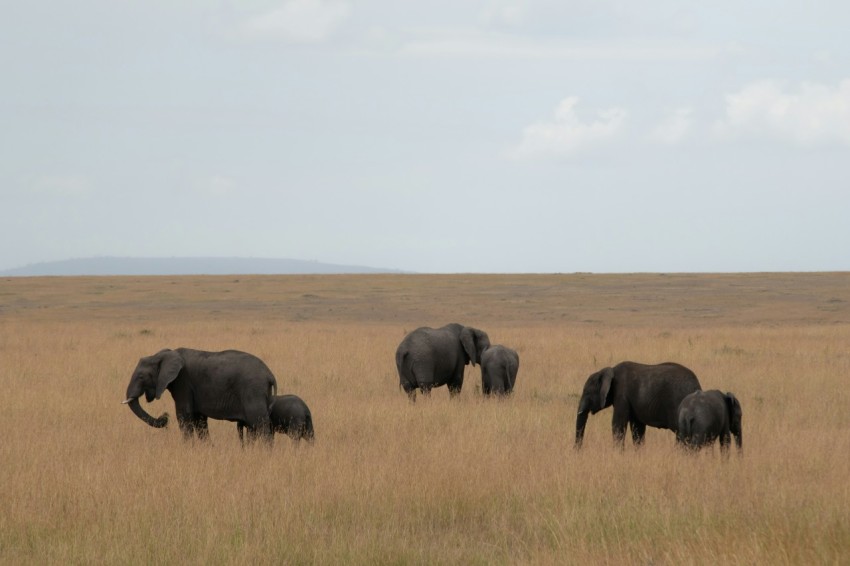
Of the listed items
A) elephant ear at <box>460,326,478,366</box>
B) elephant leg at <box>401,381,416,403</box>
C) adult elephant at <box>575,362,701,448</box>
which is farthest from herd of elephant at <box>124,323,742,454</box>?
elephant ear at <box>460,326,478,366</box>

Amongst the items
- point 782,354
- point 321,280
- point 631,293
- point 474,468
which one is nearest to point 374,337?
point 782,354

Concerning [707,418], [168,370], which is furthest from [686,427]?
[168,370]

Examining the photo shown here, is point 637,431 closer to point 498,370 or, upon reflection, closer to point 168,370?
point 498,370

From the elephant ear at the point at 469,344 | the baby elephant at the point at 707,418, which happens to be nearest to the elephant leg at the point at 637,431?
the baby elephant at the point at 707,418

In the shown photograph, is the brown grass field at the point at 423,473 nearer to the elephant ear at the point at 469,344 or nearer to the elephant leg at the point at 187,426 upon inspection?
the elephant leg at the point at 187,426

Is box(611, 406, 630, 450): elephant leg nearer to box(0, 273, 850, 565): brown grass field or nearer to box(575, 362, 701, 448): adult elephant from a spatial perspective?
box(575, 362, 701, 448): adult elephant

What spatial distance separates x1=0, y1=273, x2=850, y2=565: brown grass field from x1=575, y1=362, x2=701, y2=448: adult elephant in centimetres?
35

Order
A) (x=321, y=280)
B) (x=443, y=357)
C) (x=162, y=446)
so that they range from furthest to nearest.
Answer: (x=321, y=280), (x=443, y=357), (x=162, y=446)

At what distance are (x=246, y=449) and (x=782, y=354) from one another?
1524 cm

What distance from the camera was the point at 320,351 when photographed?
24188mm

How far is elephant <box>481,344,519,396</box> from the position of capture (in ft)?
54.7

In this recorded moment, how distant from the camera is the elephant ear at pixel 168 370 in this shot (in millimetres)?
12055

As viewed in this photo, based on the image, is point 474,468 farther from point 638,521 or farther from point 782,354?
point 782,354

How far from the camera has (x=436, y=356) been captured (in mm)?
17203
